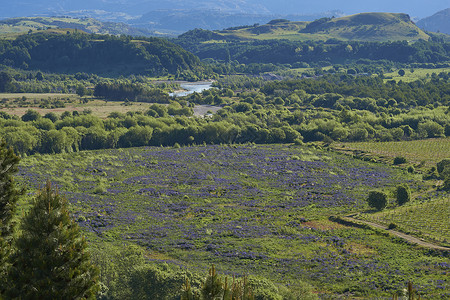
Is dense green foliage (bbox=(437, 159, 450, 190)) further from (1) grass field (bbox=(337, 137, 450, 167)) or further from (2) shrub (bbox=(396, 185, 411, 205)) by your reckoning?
(2) shrub (bbox=(396, 185, 411, 205))

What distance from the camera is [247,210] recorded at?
9712cm

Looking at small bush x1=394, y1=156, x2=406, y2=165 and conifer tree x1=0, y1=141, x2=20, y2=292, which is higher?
conifer tree x1=0, y1=141, x2=20, y2=292

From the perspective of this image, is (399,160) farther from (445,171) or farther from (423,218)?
(423,218)

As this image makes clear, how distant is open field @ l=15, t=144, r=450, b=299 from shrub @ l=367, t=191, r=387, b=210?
2.32 metres

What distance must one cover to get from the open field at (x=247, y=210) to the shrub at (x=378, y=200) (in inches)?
91.2

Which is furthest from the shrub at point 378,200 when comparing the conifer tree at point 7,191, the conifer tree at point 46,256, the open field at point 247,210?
the conifer tree at point 46,256

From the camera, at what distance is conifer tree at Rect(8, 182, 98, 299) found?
2931 centimetres

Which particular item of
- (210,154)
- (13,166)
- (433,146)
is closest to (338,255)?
(13,166)

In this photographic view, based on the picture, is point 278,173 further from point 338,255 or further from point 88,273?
point 88,273

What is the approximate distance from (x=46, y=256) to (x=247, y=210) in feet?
227

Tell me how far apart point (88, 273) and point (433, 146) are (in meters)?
146

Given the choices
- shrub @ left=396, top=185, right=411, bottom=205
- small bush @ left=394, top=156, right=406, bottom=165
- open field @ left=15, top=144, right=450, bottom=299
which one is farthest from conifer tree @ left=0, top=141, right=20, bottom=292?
small bush @ left=394, top=156, right=406, bottom=165

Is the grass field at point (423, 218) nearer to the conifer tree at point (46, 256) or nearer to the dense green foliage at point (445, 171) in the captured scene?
the dense green foliage at point (445, 171)

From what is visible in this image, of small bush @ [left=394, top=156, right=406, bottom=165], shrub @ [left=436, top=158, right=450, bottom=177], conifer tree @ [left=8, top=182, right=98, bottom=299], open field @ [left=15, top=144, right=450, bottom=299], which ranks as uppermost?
conifer tree @ [left=8, top=182, right=98, bottom=299]
